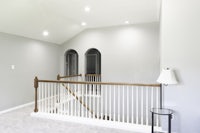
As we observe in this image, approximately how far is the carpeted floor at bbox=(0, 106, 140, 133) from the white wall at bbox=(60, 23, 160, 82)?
331 centimetres

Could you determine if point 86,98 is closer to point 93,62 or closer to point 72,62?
point 93,62

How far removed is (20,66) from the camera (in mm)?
5449

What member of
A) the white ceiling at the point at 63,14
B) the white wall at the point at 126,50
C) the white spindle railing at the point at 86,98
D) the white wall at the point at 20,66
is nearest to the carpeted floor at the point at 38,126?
the white spindle railing at the point at 86,98

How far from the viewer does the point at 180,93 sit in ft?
10.3

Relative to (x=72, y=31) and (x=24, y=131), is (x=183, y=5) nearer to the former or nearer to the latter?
(x=24, y=131)

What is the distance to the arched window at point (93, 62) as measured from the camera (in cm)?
775

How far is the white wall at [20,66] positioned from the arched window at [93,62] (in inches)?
71.0

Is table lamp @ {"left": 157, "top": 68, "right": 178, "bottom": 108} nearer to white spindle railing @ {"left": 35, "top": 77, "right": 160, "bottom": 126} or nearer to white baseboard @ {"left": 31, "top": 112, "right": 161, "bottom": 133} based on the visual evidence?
white spindle railing @ {"left": 35, "top": 77, "right": 160, "bottom": 126}

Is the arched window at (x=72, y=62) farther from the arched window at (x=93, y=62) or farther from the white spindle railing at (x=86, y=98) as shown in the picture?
the white spindle railing at (x=86, y=98)

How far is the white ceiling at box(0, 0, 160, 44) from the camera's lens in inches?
169

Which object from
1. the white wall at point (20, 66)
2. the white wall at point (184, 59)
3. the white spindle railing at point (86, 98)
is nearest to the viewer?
the white wall at point (184, 59)

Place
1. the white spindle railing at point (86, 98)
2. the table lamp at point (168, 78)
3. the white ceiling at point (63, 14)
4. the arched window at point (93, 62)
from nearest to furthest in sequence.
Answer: the table lamp at point (168, 78) < the white spindle railing at point (86, 98) < the white ceiling at point (63, 14) < the arched window at point (93, 62)

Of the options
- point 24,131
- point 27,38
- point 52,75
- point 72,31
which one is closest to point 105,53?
point 72,31

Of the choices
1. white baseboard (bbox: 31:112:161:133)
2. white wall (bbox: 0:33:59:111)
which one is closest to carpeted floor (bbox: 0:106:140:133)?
white baseboard (bbox: 31:112:161:133)
